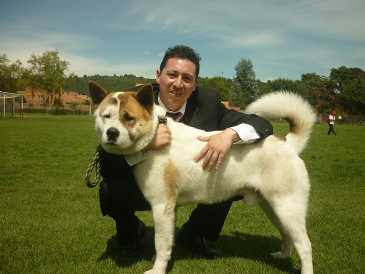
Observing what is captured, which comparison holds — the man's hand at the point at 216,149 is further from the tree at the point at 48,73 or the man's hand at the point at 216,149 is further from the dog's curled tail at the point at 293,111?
the tree at the point at 48,73

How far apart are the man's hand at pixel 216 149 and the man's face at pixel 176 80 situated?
2.76ft

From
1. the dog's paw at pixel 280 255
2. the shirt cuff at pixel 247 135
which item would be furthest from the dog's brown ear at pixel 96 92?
the dog's paw at pixel 280 255

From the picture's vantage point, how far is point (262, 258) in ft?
15.1

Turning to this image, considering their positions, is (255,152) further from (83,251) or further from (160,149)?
(83,251)

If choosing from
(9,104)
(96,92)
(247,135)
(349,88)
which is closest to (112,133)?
(96,92)

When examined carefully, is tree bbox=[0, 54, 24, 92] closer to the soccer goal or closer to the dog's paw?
the soccer goal

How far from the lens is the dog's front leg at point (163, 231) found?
3.77 m

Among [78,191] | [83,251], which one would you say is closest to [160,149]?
[83,251]

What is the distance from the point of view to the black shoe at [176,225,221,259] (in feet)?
15.3

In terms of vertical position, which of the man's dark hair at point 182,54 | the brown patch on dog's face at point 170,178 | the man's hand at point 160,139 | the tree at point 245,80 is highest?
the tree at point 245,80

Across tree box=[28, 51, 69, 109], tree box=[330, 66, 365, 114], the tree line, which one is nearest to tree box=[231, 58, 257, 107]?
the tree line

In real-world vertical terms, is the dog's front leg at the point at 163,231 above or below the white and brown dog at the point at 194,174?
below

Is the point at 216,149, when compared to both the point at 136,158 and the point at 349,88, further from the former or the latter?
the point at 349,88

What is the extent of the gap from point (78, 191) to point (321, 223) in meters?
4.73
